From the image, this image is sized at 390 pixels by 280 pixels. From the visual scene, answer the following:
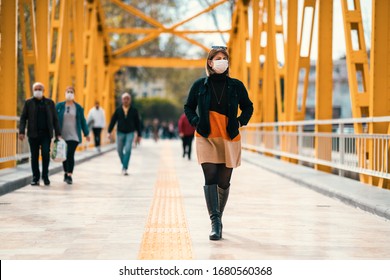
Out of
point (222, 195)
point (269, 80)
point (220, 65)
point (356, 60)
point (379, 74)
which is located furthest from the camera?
point (269, 80)

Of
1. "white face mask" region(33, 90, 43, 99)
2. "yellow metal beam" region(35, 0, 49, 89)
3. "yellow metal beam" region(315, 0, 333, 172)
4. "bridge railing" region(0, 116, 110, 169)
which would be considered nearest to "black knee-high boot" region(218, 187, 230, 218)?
"white face mask" region(33, 90, 43, 99)

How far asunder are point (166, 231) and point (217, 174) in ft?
2.60

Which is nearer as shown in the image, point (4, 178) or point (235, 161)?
point (235, 161)

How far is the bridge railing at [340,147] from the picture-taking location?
38.5 feet

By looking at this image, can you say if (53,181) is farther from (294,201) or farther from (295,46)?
(295,46)

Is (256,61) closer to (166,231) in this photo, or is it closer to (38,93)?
(38,93)

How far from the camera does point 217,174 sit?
7703 millimetres

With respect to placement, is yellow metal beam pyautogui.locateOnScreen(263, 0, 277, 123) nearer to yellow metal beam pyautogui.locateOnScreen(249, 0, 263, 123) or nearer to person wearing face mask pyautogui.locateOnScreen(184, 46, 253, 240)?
yellow metal beam pyautogui.locateOnScreen(249, 0, 263, 123)

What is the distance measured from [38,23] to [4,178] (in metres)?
6.45

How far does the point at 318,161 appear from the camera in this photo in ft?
52.3

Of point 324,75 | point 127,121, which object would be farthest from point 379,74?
point 127,121

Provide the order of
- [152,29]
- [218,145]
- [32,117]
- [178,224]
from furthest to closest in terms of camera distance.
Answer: [152,29], [32,117], [178,224], [218,145]

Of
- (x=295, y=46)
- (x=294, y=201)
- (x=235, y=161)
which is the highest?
(x=295, y=46)
